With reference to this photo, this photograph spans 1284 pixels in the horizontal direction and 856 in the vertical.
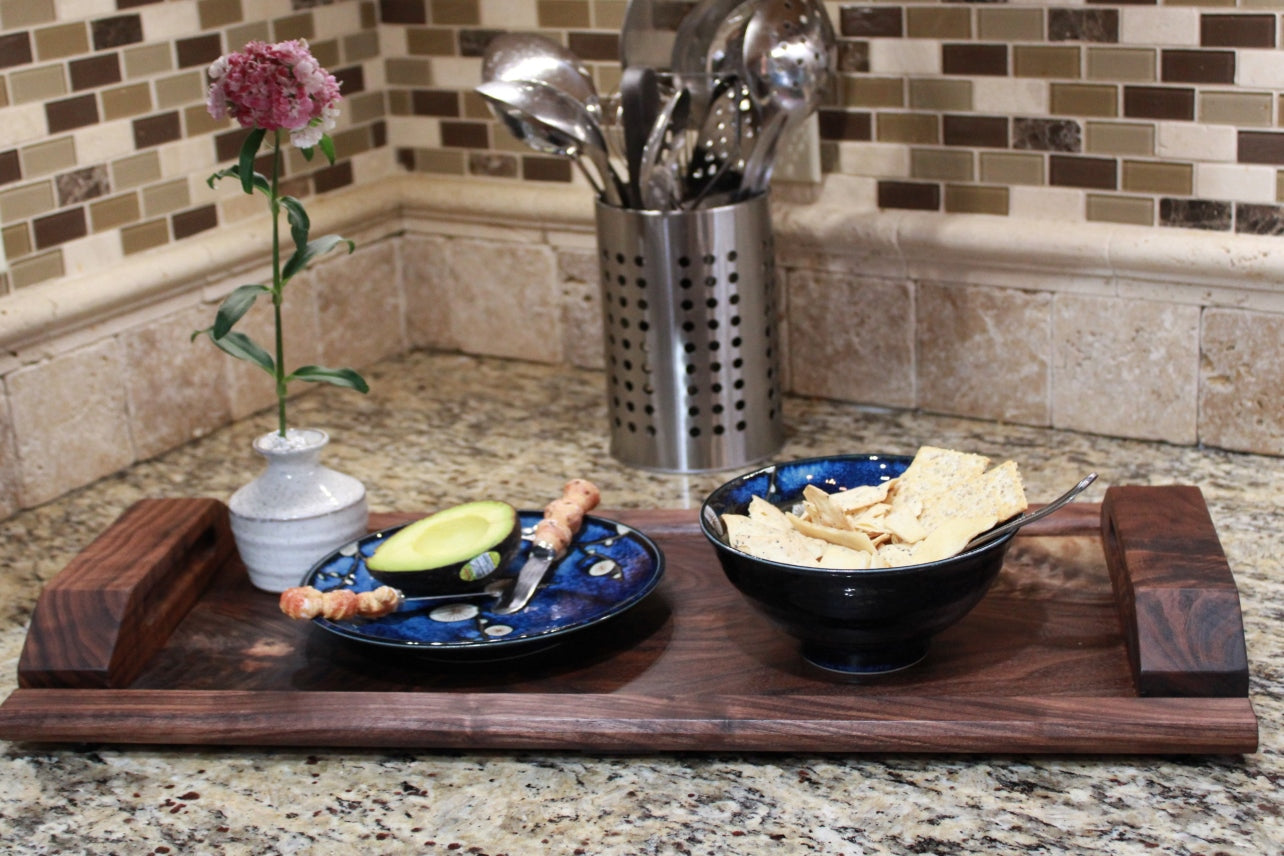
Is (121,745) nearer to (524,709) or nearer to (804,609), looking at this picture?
(524,709)

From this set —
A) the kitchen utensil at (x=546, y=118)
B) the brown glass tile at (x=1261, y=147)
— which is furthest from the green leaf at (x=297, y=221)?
the brown glass tile at (x=1261, y=147)

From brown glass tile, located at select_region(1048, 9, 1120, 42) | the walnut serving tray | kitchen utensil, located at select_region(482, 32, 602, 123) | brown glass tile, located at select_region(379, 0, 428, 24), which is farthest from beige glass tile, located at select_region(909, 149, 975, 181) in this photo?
brown glass tile, located at select_region(379, 0, 428, 24)

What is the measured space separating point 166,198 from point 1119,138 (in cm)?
77

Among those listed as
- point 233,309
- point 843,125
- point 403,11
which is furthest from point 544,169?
point 233,309

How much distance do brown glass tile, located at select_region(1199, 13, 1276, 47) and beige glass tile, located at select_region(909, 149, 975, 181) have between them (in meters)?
0.21

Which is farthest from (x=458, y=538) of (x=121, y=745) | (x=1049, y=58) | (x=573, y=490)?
(x=1049, y=58)

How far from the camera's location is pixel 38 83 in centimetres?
127

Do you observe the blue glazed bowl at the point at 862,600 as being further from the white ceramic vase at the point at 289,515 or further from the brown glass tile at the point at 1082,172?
the brown glass tile at the point at 1082,172

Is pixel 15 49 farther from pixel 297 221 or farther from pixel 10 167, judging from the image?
pixel 297 221

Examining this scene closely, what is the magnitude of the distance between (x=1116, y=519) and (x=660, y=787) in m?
0.32

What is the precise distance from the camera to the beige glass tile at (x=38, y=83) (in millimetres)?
1256

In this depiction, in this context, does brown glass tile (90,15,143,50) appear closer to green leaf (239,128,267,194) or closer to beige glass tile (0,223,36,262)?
beige glass tile (0,223,36,262)

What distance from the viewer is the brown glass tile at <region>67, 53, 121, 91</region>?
130cm

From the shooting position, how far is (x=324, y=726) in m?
0.86
